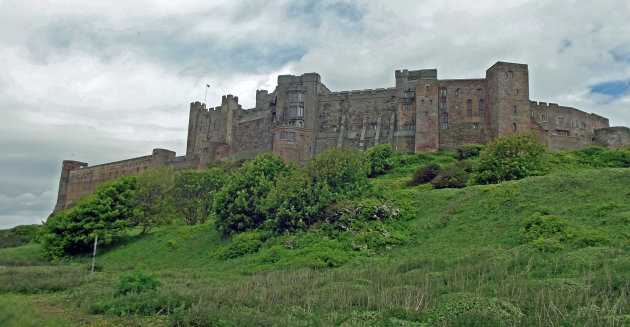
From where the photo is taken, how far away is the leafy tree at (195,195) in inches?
1681

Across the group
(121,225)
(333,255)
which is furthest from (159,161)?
(333,255)

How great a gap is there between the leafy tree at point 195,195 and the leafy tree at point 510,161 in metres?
20.7

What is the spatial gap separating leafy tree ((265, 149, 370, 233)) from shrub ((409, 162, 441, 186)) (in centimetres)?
1015

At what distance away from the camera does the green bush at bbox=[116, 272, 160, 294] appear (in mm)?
17266

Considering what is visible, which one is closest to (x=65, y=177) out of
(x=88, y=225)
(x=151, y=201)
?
(x=151, y=201)

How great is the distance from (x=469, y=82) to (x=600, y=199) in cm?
3632

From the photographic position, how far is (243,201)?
33.0m

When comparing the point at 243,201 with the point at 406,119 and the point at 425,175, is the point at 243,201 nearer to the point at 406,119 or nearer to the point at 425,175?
the point at 425,175

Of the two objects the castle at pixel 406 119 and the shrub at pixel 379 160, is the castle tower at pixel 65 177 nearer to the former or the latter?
the castle at pixel 406 119

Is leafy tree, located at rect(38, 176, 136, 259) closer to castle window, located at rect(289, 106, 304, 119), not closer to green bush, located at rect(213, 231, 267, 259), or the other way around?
green bush, located at rect(213, 231, 267, 259)

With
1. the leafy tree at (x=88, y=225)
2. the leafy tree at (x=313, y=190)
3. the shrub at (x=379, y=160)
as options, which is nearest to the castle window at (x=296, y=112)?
the shrub at (x=379, y=160)

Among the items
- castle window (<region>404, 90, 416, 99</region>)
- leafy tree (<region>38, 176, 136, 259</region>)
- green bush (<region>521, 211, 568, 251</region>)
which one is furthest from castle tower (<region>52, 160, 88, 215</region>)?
green bush (<region>521, 211, 568, 251</region>)

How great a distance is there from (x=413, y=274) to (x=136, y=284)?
9.55 m

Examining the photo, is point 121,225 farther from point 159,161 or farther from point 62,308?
point 159,161
